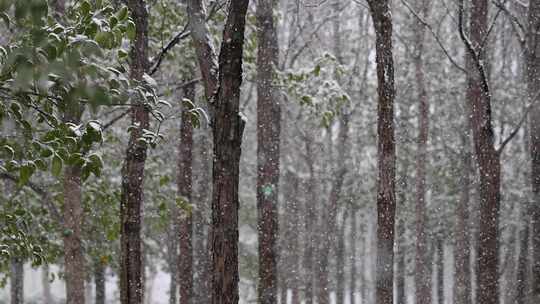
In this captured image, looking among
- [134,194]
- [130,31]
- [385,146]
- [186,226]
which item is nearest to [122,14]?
[130,31]

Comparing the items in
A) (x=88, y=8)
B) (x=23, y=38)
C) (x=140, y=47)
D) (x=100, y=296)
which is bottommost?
(x=100, y=296)

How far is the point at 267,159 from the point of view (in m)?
11.6

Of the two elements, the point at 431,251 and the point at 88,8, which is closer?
the point at 88,8

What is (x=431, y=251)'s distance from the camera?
1236 inches

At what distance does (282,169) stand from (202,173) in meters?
9.55

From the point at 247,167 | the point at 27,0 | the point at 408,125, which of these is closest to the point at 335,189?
the point at 408,125

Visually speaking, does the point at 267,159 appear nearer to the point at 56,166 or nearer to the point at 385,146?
the point at 385,146

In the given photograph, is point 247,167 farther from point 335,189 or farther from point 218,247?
point 218,247

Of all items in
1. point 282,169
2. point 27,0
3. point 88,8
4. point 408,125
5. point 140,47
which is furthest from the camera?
point 282,169

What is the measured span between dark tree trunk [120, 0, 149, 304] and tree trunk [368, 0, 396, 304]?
9.65 feet

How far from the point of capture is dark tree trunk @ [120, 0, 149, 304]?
26.2 ft

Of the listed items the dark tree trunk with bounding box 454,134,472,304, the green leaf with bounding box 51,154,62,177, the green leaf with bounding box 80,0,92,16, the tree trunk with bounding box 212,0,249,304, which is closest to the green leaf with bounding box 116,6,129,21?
the green leaf with bounding box 80,0,92,16

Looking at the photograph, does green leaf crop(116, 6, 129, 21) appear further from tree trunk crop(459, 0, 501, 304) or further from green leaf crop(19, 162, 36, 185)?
tree trunk crop(459, 0, 501, 304)

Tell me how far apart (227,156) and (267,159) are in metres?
6.25
